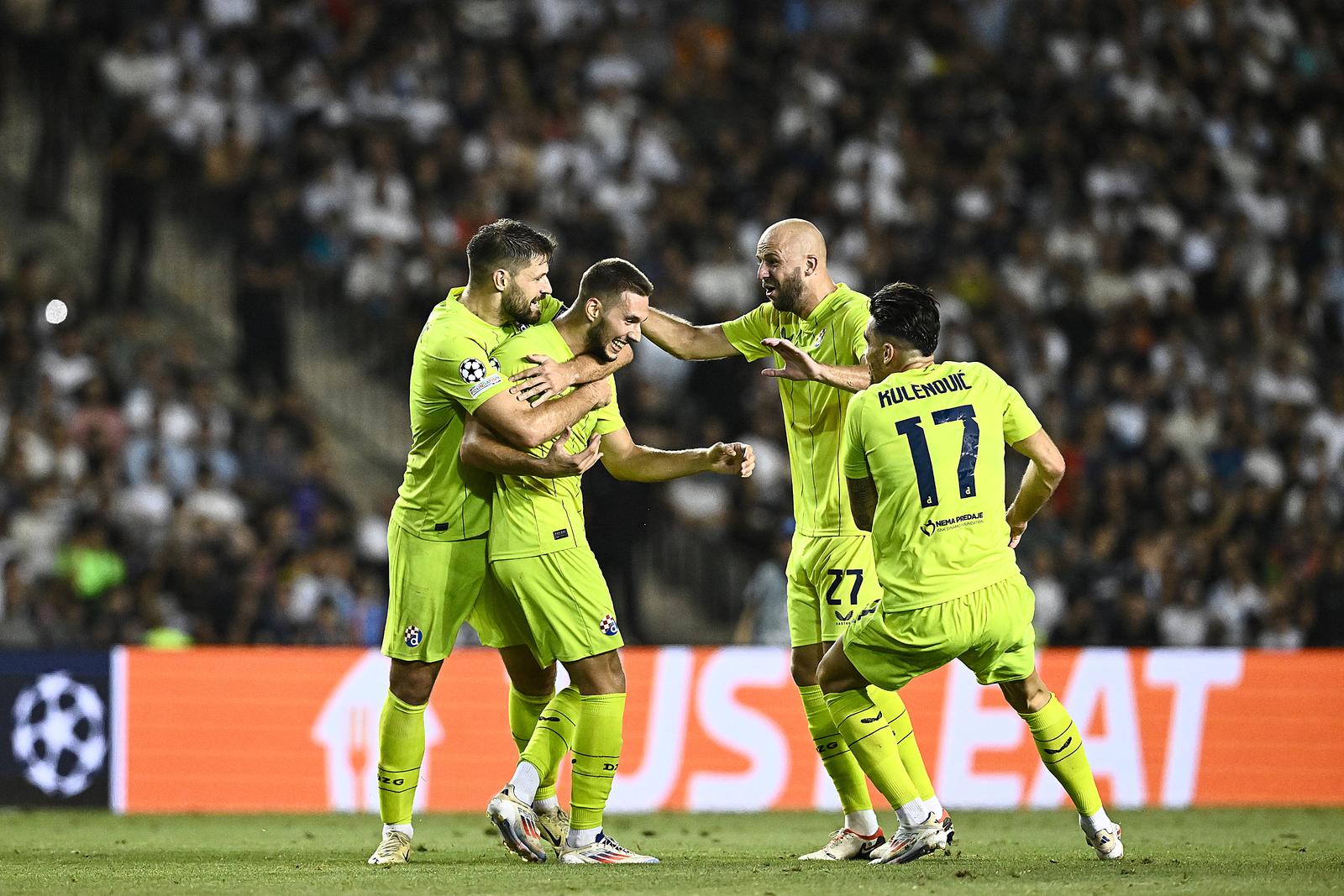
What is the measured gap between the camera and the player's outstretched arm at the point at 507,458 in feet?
23.8

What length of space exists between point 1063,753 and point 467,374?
2852 mm

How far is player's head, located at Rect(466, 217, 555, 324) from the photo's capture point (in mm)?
7480

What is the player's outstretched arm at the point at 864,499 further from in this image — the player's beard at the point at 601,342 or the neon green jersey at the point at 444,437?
the neon green jersey at the point at 444,437

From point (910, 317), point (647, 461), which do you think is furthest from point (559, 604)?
point (910, 317)

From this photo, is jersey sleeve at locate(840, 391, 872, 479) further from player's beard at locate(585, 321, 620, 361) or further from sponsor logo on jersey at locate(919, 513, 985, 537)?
player's beard at locate(585, 321, 620, 361)

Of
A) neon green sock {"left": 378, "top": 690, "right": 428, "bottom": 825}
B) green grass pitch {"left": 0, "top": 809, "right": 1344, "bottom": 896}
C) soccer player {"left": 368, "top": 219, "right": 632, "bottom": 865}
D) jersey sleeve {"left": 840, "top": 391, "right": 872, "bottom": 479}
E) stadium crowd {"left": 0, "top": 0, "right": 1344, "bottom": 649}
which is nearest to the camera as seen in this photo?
green grass pitch {"left": 0, "top": 809, "right": 1344, "bottom": 896}

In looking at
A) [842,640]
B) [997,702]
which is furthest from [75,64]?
[842,640]

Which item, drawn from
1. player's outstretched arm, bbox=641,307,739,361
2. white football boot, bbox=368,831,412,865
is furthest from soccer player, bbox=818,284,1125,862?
white football boot, bbox=368,831,412,865

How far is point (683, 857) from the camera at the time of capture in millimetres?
7852

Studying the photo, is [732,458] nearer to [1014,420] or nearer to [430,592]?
[1014,420]

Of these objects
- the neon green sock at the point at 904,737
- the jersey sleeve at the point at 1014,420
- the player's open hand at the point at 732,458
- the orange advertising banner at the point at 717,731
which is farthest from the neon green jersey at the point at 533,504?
the orange advertising banner at the point at 717,731

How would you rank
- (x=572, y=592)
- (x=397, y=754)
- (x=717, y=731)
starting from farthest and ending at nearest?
(x=717, y=731) → (x=397, y=754) → (x=572, y=592)

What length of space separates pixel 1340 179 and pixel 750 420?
329 inches

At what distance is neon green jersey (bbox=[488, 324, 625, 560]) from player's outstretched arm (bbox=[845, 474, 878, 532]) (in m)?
1.15
